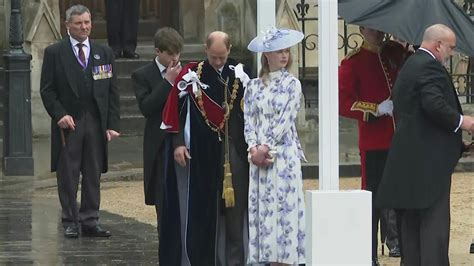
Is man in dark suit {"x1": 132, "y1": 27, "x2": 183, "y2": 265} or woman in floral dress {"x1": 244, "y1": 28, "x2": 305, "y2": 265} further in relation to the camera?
man in dark suit {"x1": 132, "y1": 27, "x2": 183, "y2": 265}

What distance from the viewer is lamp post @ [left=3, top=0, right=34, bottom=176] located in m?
17.5

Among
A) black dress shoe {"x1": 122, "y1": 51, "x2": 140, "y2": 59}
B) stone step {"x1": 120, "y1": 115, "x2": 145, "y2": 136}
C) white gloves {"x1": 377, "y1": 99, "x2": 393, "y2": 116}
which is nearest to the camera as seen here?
white gloves {"x1": 377, "y1": 99, "x2": 393, "y2": 116}

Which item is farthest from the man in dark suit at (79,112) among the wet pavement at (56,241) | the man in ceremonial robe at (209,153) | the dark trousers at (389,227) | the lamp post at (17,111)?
the lamp post at (17,111)

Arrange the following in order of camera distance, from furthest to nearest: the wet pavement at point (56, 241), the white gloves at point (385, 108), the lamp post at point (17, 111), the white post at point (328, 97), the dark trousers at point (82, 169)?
the lamp post at point (17, 111), the dark trousers at point (82, 169), the wet pavement at point (56, 241), the white gloves at point (385, 108), the white post at point (328, 97)

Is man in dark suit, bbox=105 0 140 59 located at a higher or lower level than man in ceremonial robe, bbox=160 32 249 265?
higher

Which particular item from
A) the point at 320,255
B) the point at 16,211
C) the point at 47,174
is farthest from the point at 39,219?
the point at 320,255

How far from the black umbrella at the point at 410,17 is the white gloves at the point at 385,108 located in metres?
0.85

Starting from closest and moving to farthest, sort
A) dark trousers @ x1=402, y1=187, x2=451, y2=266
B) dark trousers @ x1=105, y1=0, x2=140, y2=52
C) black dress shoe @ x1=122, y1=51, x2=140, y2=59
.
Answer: dark trousers @ x1=402, y1=187, x2=451, y2=266 → dark trousers @ x1=105, y1=0, x2=140, y2=52 → black dress shoe @ x1=122, y1=51, x2=140, y2=59

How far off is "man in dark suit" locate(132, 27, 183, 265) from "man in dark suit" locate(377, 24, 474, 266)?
1943 millimetres

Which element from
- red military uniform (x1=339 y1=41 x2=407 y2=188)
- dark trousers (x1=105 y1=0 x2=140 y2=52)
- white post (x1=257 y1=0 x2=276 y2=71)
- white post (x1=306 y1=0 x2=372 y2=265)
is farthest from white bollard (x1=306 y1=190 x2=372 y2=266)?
dark trousers (x1=105 y1=0 x2=140 y2=52)

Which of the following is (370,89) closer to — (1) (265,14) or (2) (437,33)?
(1) (265,14)

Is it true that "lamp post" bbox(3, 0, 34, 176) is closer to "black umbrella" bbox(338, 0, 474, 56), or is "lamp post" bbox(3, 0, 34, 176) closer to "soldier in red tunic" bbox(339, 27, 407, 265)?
"soldier in red tunic" bbox(339, 27, 407, 265)

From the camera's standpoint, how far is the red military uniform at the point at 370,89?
37.4 ft

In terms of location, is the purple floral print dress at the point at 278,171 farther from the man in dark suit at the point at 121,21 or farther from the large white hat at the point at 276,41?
the man in dark suit at the point at 121,21
